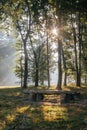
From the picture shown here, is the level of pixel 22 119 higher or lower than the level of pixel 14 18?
lower

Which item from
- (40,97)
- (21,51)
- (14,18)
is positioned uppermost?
(14,18)

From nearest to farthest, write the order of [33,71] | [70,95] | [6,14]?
[70,95] < [6,14] < [33,71]

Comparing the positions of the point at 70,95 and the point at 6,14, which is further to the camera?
the point at 6,14

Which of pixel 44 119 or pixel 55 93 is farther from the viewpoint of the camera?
pixel 55 93

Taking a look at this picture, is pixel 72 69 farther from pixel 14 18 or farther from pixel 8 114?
pixel 8 114

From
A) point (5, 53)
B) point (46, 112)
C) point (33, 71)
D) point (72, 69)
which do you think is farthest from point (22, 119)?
point (5, 53)

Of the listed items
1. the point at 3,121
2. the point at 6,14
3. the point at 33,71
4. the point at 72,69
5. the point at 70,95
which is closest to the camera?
the point at 3,121

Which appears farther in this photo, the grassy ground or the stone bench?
the stone bench

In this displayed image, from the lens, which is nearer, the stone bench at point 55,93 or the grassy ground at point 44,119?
the grassy ground at point 44,119

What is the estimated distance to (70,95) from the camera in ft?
68.6

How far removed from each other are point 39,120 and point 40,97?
29.8 feet

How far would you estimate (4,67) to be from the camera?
340 feet

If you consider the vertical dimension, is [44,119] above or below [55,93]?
below

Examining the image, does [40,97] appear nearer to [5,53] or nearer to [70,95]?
[70,95]
